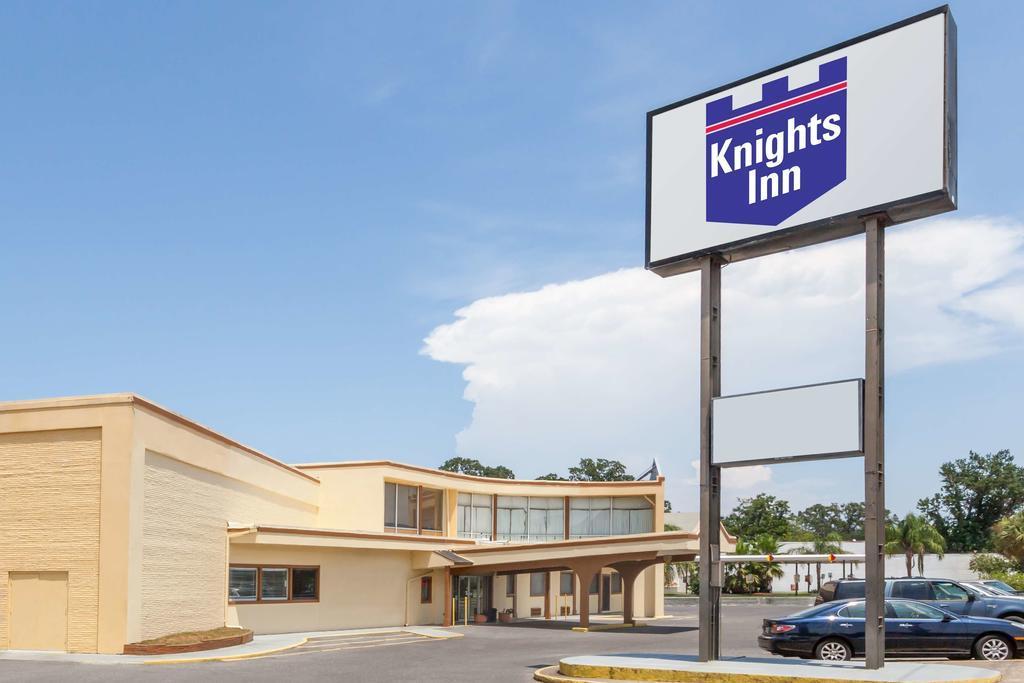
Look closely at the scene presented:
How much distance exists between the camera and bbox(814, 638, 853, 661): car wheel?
2277 centimetres

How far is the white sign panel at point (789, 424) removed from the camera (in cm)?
1919

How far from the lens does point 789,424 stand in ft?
66.0

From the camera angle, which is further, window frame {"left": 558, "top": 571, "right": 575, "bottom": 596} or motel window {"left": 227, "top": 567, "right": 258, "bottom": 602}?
window frame {"left": 558, "top": 571, "right": 575, "bottom": 596}

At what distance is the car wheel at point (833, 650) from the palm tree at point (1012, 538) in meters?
46.4

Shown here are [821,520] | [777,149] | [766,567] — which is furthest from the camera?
[821,520]

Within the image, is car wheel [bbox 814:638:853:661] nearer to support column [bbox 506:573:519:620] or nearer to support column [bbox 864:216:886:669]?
support column [bbox 864:216:886:669]

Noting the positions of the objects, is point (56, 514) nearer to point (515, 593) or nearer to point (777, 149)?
point (777, 149)

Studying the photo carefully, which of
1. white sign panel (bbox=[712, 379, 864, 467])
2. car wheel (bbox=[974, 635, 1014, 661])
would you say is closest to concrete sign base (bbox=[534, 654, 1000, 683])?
car wheel (bbox=[974, 635, 1014, 661])

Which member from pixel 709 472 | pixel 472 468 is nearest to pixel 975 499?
pixel 472 468

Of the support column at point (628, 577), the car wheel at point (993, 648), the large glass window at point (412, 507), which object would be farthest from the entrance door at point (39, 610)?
the support column at point (628, 577)

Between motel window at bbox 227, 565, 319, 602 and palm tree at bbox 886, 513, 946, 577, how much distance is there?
179ft

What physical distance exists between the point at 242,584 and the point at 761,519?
79.1 m

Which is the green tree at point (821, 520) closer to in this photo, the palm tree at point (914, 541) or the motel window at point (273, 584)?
the palm tree at point (914, 541)

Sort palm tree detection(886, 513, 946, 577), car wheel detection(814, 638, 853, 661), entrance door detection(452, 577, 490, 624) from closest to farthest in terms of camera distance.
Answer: car wheel detection(814, 638, 853, 661)
entrance door detection(452, 577, 490, 624)
palm tree detection(886, 513, 946, 577)
